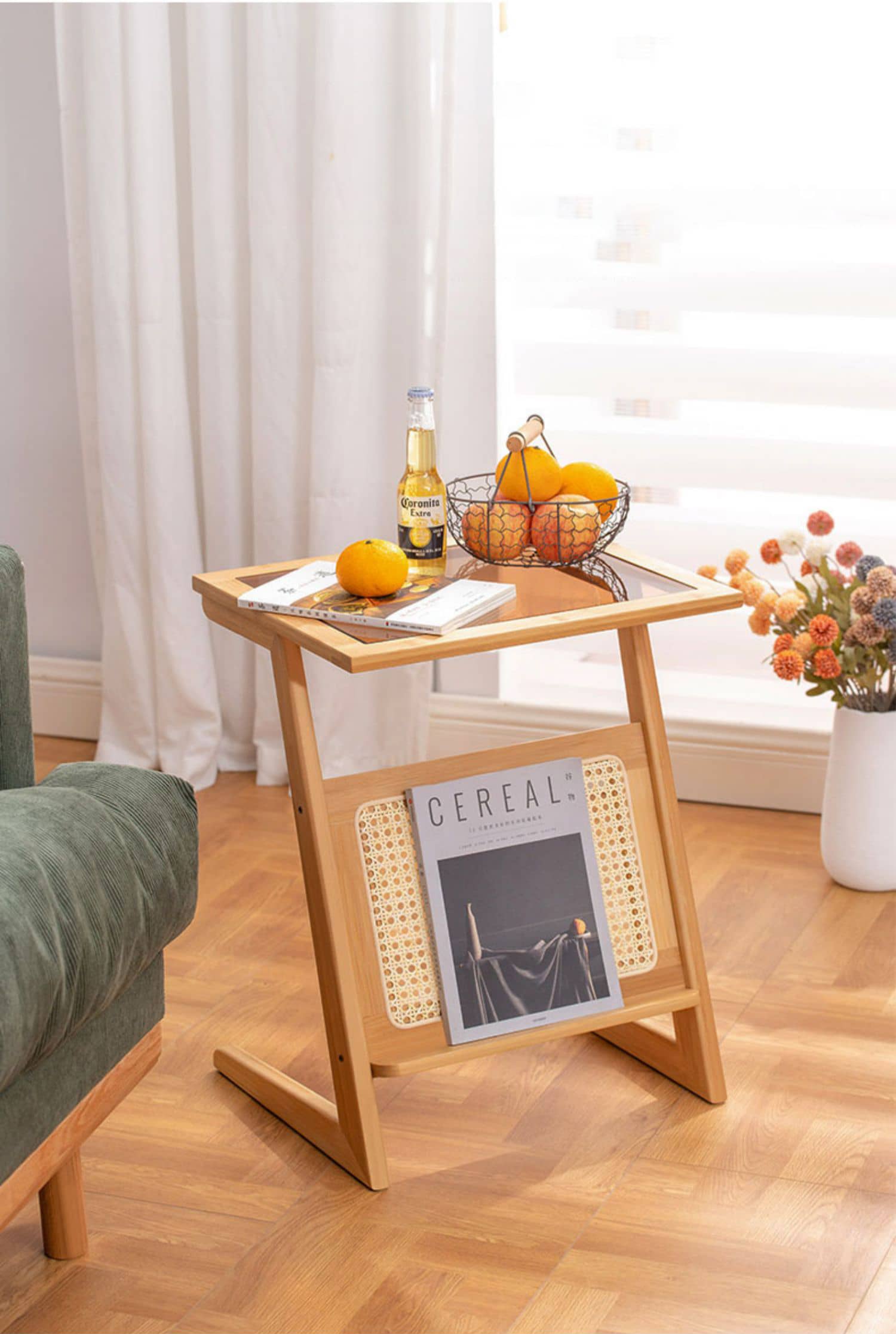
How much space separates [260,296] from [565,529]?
46.5 inches

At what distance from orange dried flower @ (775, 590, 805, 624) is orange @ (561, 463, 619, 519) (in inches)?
23.1

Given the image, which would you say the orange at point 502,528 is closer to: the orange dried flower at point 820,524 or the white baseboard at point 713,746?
the orange dried flower at point 820,524

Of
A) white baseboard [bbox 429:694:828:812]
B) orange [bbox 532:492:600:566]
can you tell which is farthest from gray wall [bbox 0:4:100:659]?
orange [bbox 532:492:600:566]

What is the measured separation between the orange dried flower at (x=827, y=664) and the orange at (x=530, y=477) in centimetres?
68

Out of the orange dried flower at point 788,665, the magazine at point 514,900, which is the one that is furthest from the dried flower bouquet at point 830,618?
the magazine at point 514,900

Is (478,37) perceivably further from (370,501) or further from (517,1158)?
(517,1158)

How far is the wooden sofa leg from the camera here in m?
1.61

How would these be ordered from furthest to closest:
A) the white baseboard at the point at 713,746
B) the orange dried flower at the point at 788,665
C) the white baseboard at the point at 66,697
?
1. the white baseboard at the point at 66,697
2. the white baseboard at the point at 713,746
3. the orange dried flower at the point at 788,665

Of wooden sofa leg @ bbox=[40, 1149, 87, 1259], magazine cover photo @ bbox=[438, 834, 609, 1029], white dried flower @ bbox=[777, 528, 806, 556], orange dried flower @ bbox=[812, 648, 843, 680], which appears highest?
white dried flower @ bbox=[777, 528, 806, 556]

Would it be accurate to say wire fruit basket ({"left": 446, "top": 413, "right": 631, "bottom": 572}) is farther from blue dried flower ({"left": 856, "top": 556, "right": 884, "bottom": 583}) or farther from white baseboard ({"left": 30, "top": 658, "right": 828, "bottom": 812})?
white baseboard ({"left": 30, "top": 658, "right": 828, "bottom": 812})

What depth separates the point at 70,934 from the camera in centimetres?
136

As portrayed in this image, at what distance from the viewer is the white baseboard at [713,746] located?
286cm

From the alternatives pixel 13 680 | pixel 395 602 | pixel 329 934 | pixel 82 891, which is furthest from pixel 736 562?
pixel 82 891

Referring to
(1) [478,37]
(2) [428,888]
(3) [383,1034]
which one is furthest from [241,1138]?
(1) [478,37]
